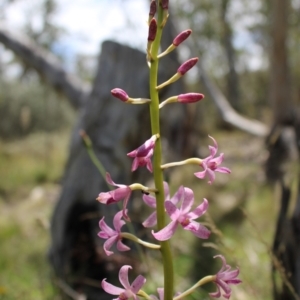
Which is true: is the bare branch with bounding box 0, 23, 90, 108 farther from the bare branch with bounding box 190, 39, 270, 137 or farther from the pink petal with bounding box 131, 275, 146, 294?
the pink petal with bounding box 131, 275, 146, 294

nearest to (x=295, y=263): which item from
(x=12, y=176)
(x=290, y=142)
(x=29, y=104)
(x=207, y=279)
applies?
(x=207, y=279)

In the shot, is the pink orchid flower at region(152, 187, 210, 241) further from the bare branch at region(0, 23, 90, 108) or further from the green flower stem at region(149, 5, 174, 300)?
the bare branch at region(0, 23, 90, 108)

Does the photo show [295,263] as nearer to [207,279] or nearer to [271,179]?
[207,279]

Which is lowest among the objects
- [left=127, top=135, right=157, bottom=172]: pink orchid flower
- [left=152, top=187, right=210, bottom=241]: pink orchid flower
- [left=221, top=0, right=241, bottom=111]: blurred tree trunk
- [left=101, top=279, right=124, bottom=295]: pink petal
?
[left=221, top=0, right=241, bottom=111]: blurred tree trunk

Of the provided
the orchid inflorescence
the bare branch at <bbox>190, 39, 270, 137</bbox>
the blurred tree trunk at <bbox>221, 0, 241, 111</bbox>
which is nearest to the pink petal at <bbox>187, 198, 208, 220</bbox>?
the orchid inflorescence

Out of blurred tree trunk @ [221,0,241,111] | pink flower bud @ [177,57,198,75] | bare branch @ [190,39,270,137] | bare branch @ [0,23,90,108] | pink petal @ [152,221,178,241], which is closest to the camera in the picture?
pink petal @ [152,221,178,241]

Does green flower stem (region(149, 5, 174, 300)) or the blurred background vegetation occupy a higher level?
green flower stem (region(149, 5, 174, 300))

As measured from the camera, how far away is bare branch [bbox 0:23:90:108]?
182 inches

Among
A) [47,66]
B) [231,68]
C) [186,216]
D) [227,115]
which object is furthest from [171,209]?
[231,68]

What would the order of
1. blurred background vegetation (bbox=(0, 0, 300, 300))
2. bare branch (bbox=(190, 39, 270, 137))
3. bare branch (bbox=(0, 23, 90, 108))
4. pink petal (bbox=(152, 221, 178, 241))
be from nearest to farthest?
pink petal (bbox=(152, 221, 178, 241)) < blurred background vegetation (bbox=(0, 0, 300, 300)) < bare branch (bbox=(0, 23, 90, 108)) < bare branch (bbox=(190, 39, 270, 137))

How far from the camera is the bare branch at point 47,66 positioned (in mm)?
4617

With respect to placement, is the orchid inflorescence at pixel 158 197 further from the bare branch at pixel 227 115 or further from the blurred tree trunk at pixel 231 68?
the blurred tree trunk at pixel 231 68

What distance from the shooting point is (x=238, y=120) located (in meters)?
7.90

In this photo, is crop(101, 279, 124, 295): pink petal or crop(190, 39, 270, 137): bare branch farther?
crop(190, 39, 270, 137): bare branch
